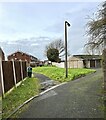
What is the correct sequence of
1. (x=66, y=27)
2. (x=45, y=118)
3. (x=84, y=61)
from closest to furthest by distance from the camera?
(x=45, y=118) → (x=66, y=27) → (x=84, y=61)

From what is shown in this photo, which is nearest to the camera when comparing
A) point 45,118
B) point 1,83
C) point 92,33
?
point 45,118

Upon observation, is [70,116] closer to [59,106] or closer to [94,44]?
[59,106]

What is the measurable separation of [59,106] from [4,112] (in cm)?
217

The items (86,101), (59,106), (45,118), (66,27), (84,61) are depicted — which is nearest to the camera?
(45,118)

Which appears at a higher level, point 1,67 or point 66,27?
point 66,27

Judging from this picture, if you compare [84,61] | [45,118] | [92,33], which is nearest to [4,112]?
[45,118]

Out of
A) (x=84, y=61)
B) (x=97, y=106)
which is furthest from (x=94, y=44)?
(x=84, y=61)

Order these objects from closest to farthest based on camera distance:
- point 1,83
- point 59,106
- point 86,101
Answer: point 59,106 → point 86,101 → point 1,83

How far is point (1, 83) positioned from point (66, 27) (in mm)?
14116

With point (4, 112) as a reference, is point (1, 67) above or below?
above

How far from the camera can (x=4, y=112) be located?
30.4ft

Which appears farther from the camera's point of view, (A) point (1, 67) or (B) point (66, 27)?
(B) point (66, 27)

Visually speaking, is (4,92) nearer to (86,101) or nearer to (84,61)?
(86,101)

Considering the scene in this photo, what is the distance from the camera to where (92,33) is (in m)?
16.3
